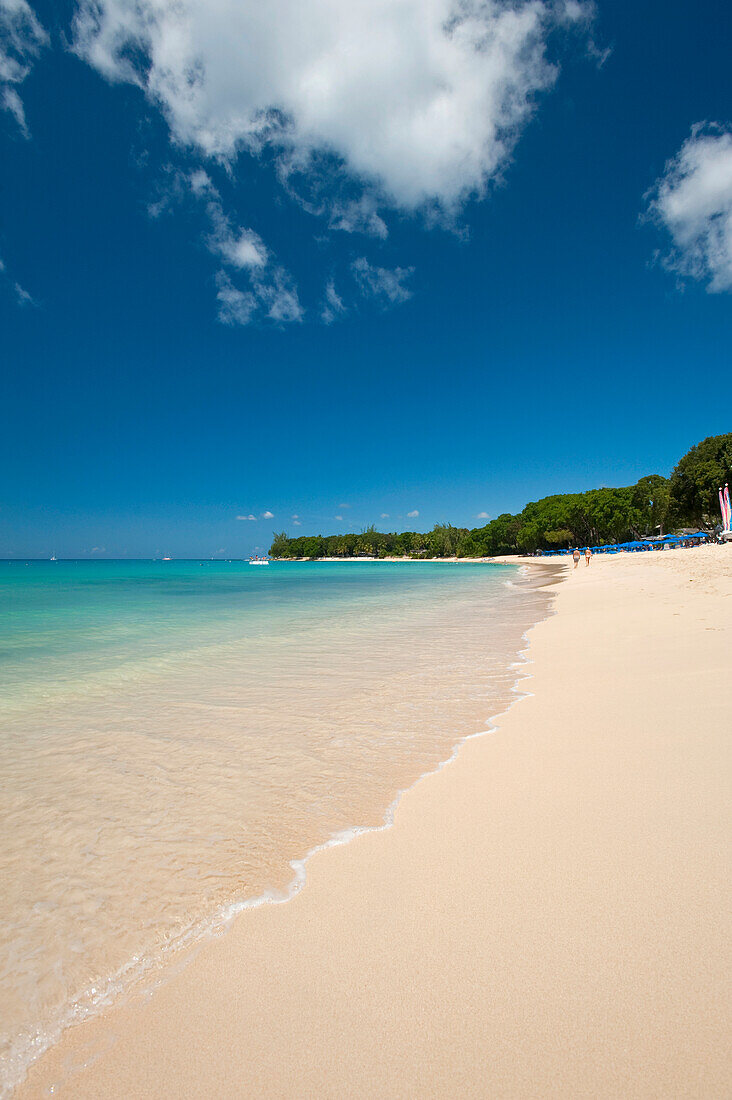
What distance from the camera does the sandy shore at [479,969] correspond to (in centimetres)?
164

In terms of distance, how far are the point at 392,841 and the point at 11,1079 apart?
2008 mm

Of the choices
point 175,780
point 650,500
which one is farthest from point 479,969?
point 650,500

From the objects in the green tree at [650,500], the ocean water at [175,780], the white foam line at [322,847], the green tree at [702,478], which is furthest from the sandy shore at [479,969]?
the green tree at [650,500]

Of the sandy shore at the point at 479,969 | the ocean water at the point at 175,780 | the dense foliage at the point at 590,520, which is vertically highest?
the dense foliage at the point at 590,520

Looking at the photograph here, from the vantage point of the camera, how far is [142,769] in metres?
4.53

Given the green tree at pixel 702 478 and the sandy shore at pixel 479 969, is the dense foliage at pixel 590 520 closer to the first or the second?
the green tree at pixel 702 478

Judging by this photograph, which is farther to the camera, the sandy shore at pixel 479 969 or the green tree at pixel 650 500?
the green tree at pixel 650 500

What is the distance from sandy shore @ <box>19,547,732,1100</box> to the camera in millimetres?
1643

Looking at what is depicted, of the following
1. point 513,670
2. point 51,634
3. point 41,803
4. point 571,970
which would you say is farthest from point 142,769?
point 51,634

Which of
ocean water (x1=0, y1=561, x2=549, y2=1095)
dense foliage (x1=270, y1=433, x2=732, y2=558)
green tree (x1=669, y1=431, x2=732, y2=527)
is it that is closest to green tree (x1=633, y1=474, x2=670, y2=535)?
dense foliage (x1=270, y1=433, x2=732, y2=558)

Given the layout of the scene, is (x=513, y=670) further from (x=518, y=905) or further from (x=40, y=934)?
(x=40, y=934)

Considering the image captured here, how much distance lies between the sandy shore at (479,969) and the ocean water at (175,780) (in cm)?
33

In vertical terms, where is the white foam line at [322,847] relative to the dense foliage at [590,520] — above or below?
below

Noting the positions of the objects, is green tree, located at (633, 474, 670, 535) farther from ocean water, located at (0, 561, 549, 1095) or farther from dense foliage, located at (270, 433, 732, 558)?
ocean water, located at (0, 561, 549, 1095)
